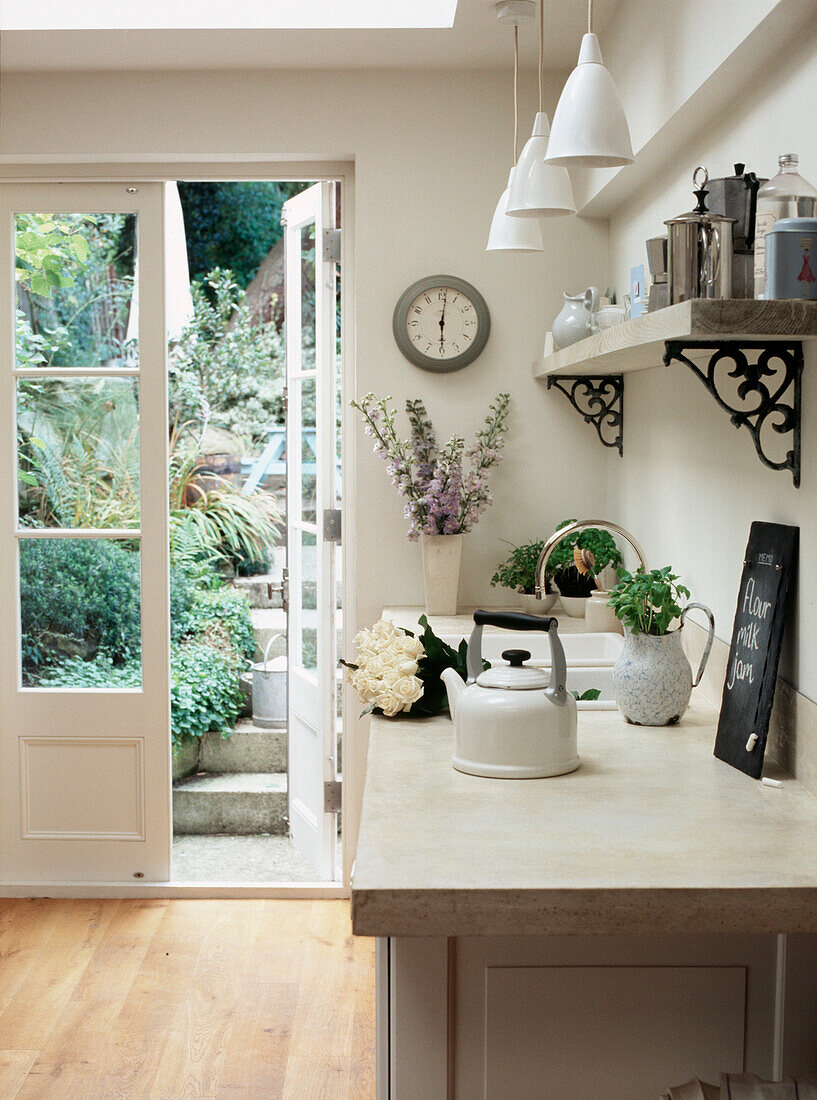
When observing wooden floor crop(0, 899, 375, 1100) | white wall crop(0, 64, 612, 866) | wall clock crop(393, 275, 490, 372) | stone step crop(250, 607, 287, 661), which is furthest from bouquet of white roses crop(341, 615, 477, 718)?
stone step crop(250, 607, 287, 661)

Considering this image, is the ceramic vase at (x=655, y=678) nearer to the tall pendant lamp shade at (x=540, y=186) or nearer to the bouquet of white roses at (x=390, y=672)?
the bouquet of white roses at (x=390, y=672)

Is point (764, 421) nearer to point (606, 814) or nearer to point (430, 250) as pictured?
point (606, 814)

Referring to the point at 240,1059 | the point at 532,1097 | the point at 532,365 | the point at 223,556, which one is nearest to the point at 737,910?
the point at 532,1097

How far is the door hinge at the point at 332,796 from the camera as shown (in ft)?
11.3

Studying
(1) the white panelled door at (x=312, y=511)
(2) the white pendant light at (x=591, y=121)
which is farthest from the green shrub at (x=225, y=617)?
(2) the white pendant light at (x=591, y=121)

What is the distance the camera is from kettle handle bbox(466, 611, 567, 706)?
5.60 feet

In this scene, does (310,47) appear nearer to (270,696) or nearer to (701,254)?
(701,254)

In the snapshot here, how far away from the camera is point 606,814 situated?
4.96 ft

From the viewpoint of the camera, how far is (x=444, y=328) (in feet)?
10.4

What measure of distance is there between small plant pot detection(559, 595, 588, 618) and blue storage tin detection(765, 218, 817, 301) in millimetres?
1531

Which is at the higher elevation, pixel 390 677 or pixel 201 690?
pixel 390 677

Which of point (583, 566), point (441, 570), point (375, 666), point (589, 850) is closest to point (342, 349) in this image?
point (441, 570)

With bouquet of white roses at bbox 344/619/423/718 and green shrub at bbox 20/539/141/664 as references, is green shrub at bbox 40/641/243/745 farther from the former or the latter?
bouquet of white roses at bbox 344/619/423/718

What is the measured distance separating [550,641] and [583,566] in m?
1.20
